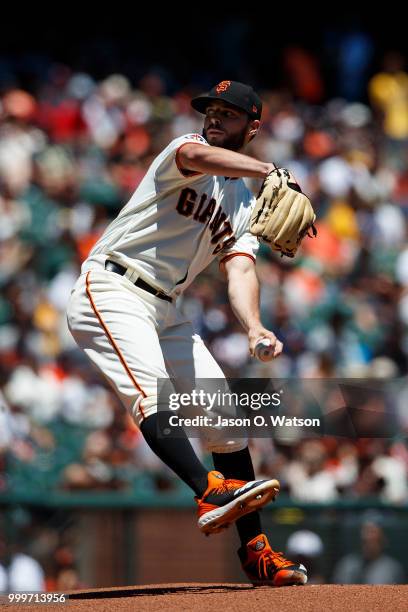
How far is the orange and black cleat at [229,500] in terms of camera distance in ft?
11.9

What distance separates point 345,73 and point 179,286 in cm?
849

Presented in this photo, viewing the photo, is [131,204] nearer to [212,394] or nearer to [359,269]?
[212,394]

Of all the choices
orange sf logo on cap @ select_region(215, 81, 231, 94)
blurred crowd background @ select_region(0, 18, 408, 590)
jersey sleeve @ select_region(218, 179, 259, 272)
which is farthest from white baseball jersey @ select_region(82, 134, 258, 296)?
blurred crowd background @ select_region(0, 18, 408, 590)

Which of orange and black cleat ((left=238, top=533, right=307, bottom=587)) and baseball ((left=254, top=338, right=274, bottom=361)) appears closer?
baseball ((left=254, top=338, right=274, bottom=361))

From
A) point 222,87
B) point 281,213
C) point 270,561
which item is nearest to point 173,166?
point 222,87

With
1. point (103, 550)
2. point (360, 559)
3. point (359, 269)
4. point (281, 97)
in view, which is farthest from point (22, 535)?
point (281, 97)

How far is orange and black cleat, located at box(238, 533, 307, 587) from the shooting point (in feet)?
13.4

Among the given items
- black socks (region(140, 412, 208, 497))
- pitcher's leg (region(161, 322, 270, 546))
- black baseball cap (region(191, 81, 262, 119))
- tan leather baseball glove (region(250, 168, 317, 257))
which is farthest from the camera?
pitcher's leg (region(161, 322, 270, 546))

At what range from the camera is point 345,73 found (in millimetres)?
12148

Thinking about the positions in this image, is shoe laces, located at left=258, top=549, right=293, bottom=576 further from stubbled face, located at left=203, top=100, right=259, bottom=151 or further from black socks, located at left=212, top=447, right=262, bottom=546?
stubbled face, located at left=203, top=100, right=259, bottom=151

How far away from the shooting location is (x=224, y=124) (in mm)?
4035

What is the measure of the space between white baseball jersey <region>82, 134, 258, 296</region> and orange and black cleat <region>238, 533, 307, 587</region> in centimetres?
96

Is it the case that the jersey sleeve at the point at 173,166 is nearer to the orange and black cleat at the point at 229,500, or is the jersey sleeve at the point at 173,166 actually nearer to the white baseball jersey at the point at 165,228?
the white baseball jersey at the point at 165,228

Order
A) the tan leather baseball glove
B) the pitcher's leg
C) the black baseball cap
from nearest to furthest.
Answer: the tan leather baseball glove → the black baseball cap → the pitcher's leg
